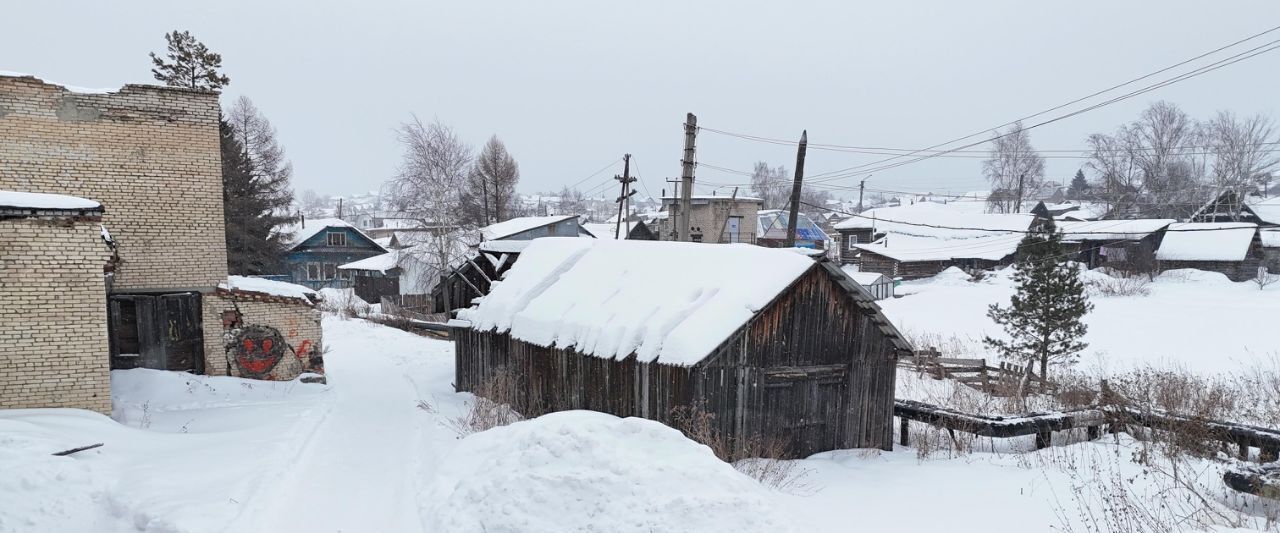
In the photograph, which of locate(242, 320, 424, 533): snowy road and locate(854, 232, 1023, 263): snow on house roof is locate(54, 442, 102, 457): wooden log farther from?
locate(854, 232, 1023, 263): snow on house roof

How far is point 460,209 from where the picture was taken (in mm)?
36000

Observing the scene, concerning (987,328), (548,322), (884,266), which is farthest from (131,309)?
(884,266)

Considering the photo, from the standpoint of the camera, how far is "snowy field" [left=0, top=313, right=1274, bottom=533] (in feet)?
22.6

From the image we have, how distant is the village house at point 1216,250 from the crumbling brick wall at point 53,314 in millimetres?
49366

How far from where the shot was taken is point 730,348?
1055 centimetres

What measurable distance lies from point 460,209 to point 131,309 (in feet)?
71.7

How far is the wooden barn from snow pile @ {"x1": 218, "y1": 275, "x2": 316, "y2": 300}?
625 cm

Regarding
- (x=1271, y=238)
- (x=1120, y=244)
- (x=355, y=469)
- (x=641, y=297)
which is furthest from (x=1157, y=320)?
(x=355, y=469)

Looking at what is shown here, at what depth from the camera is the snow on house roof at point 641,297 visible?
1063 cm

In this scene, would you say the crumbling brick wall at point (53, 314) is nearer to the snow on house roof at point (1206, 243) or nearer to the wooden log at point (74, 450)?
the wooden log at point (74, 450)

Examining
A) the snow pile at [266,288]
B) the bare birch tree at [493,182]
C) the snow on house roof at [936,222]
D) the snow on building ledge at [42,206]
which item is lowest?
the snow pile at [266,288]

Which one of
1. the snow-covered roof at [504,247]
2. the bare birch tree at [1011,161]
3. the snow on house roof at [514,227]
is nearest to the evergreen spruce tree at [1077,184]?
the bare birch tree at [1011,161]

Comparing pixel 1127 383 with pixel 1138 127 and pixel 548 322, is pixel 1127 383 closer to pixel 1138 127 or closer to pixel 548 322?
pixel 548 322

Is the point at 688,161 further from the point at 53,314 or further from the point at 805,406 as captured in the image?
the point at 53,314
